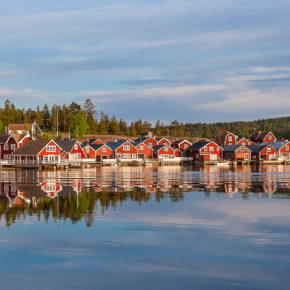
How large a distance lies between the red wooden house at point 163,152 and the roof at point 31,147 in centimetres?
3549

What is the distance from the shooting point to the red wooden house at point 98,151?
105 metres

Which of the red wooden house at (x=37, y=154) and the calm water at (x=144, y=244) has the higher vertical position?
the red wooden house at (x=37, y=154)

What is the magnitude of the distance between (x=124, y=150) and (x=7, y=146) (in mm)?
28782

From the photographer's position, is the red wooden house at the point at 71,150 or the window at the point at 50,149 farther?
the red wooden house at the point at 71,150

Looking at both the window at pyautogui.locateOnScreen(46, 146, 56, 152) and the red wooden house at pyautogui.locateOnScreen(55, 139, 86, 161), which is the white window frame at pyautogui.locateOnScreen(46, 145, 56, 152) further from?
the red wooden house at pyautogui.locateOnScreen(55, 139, 86, 161)

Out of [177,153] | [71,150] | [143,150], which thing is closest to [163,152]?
[177,153]

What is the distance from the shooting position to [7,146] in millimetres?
94062

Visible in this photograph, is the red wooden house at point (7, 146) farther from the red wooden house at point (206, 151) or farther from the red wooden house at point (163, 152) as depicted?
the red wooden house at point (206, 151)

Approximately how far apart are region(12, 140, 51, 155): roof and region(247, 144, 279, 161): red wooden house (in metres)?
57.4

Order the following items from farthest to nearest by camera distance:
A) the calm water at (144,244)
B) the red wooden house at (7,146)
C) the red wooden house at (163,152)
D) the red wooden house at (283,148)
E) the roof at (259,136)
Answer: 1. the roof at (259,136)
2. the red wooden house at (283,148)
3. the red wooden house at (163,152)
4. the red wooden house at (7,146)
5. the calm water at (144,244)

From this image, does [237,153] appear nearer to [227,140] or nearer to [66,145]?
[227,140]

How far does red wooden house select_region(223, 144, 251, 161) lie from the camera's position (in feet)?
391

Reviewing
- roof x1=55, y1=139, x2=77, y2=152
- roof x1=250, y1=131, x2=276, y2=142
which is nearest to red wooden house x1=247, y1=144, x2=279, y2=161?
roof x1=250, y1=131, x2=276, y2=142

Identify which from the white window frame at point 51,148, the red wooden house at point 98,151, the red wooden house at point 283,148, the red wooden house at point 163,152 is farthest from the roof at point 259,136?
the white window frame at point 51,148
